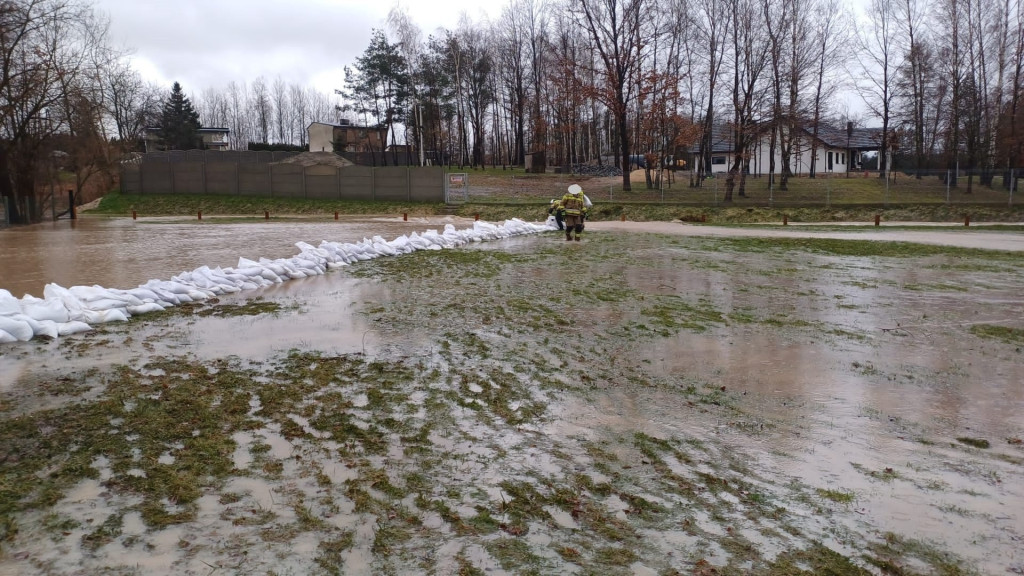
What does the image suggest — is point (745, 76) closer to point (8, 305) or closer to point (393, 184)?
point (393, 184)

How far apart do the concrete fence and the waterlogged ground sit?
3032 centimetres

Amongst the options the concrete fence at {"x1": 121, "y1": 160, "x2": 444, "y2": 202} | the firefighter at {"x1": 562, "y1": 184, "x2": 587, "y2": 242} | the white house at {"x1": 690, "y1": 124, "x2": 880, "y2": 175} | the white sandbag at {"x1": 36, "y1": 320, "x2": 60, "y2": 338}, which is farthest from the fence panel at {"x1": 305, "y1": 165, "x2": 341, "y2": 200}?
the white sandbag at {"x1": 36, "y1": 320, "x2": 60, "y2": 338}

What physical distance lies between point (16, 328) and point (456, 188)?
3250cm

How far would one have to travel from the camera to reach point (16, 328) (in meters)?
6.64

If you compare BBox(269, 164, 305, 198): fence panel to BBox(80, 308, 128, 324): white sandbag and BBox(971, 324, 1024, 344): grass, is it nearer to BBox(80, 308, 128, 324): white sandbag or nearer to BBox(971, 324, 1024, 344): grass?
BBox(80, 308, 128, 324): white sandbag

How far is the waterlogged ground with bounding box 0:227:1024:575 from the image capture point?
323 cm

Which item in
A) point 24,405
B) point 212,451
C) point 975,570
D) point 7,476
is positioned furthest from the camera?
point 24,405

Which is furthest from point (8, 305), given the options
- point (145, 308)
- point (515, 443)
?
point (515, 443)

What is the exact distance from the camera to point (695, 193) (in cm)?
3575

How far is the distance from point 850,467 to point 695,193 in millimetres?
32741

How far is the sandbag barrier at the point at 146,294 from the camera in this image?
692cm

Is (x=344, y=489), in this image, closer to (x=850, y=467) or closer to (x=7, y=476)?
(x=7, y=476)

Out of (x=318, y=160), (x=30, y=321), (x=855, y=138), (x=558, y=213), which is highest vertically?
(x=855, y=138)

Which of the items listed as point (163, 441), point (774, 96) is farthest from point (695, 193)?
point (163, 441)
